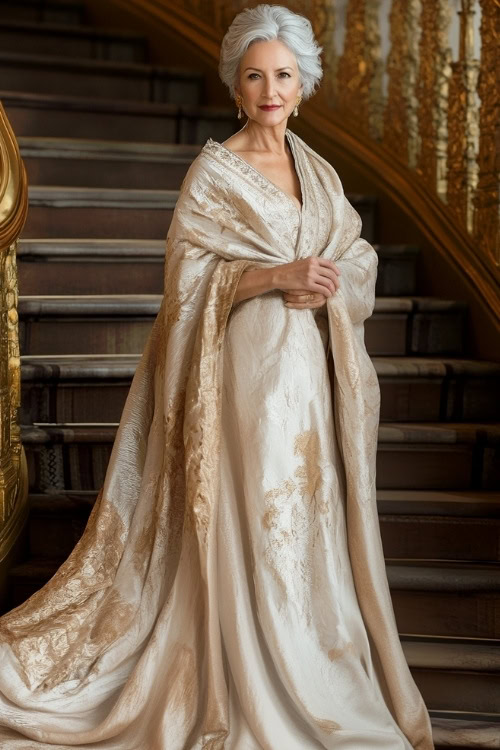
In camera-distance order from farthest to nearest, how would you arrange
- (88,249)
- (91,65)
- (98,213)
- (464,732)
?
1. (91,65)
2. (98,213)
3. (88,249)
4. (464,732)

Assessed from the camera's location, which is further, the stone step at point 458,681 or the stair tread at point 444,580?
the stair tread at point 444,580

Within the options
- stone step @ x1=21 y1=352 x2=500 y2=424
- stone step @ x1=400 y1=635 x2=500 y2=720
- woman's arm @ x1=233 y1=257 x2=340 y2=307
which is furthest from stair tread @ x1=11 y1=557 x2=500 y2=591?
woman's arm @ x1=233 y1=257 x2=340 y2=307

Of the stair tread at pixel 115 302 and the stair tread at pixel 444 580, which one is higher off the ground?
the stair tread at pixel 115 302

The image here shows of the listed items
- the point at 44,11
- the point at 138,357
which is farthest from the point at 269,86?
the point at 44,11

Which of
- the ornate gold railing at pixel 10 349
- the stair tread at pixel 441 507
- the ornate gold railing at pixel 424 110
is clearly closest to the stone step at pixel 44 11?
the ornate gold railing at pixel 424 110

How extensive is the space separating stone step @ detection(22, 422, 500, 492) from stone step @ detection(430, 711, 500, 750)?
105 cm

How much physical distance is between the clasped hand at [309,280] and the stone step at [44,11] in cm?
412

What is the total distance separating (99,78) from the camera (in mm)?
5941

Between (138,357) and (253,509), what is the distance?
65.7 inches

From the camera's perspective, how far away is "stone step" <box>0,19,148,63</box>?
20.1 ft

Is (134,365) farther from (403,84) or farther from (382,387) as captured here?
(403,84)

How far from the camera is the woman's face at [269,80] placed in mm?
2936

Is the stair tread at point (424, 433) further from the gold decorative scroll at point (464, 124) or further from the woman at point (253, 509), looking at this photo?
the woman at point (253, 509)

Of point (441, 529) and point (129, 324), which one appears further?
point (129, 324)
